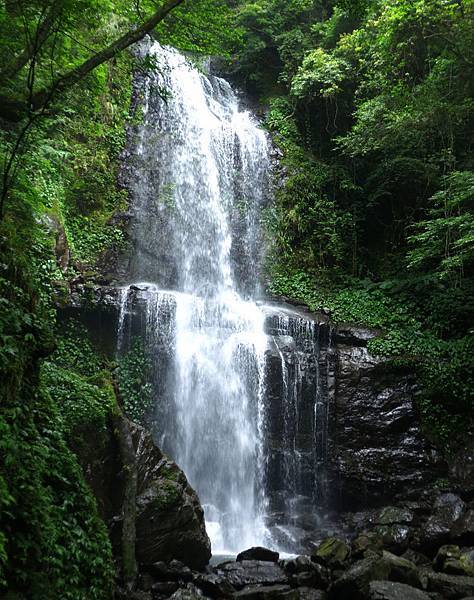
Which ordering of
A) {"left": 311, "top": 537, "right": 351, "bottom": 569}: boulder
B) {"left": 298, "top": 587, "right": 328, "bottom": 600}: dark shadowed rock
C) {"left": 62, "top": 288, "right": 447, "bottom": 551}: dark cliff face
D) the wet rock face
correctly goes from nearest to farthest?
1. {"left": 298, "top": 587, "right": 328, "bottom": 600}: dark shadowed rock
2. {"left": 311, "top": 537, "right": 351, "bottom": 569}: boulder
3. {"left": 62, "top": 288, "right": 447, "bottom": 551}: dark cliff face
4. the wet rock face

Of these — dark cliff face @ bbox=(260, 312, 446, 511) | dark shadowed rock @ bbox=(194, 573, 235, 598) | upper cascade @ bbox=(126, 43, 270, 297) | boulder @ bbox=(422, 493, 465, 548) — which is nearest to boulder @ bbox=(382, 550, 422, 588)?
boulder @ bbox=(422, 493, 465, 548)

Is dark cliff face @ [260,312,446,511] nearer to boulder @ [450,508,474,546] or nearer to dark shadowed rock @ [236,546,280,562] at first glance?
boulder @ [450,508,474,546]

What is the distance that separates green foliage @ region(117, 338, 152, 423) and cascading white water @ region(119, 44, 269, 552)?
1.21ft

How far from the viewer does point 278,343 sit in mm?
11281

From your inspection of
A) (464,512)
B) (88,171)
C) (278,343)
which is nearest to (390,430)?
(464,512)

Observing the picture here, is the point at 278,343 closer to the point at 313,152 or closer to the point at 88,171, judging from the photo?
the point at 88,171

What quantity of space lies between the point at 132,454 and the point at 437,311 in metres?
8.90

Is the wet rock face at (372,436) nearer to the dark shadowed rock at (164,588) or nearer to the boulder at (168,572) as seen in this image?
the boulder at (168,572)

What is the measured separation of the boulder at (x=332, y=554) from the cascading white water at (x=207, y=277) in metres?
1.80

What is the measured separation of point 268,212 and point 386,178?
3860 millimetres

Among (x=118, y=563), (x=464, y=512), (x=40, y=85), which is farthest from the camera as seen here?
(x=464, y=512)

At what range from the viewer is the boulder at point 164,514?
670cm

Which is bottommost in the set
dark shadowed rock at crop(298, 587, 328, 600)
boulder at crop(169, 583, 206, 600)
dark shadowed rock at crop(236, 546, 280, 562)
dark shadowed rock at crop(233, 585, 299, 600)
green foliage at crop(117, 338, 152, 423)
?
dark shadowed rock at crop(298, 587, 328, 600)

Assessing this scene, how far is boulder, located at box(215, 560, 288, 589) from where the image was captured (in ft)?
21.3
